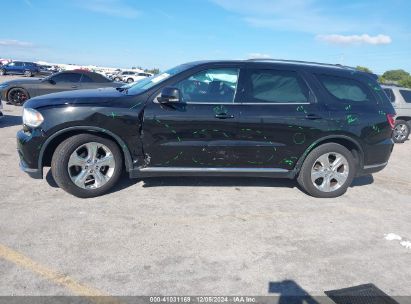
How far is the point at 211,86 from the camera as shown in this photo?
459 cm

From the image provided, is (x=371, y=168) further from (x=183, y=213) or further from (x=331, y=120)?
(x=183, y=213)

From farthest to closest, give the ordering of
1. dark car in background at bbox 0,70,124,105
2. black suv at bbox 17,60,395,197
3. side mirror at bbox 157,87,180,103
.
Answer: dark car in background at bbox 0,70,124,105 → black suv at bbox 17,60,395,197 → side mirror at bbox 157,87,180,103

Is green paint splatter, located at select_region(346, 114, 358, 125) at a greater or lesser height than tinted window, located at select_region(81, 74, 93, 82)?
lesser

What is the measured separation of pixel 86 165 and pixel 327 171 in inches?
130

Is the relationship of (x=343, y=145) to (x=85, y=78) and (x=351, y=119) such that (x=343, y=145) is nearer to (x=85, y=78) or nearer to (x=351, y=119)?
(x=351, y=119)

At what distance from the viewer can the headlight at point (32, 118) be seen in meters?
4.20

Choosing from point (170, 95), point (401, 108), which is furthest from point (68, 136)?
point (401, 108)

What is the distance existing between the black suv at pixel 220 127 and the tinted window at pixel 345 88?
16mm

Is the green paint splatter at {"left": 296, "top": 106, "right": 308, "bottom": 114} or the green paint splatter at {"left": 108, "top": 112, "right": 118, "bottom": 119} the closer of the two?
the green paint splatter at {"left": 108, "top": 112, "right": 118, "bottom": 119}

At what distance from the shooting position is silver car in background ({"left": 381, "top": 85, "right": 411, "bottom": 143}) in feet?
35.0

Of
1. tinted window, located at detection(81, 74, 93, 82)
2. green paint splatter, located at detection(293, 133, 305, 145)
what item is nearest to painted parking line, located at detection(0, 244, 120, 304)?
green paint splatter, located at detection(293, 133, 305, 145)

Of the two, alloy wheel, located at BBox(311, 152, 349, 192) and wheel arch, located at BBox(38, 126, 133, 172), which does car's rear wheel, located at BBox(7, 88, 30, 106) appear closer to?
wheel arch, located at BBox(38, 126, 133, 172)

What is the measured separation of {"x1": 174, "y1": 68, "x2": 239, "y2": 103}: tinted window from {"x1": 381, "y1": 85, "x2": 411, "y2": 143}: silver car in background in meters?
7.80

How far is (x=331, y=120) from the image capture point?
191 inches
